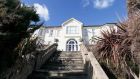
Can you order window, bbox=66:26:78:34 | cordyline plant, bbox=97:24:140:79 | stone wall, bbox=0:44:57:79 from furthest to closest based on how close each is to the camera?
window, bbox=66:26:78:34 → cordyline plant, bbox=97:24:140:79 → stone wall, bbox=0:44:57:79

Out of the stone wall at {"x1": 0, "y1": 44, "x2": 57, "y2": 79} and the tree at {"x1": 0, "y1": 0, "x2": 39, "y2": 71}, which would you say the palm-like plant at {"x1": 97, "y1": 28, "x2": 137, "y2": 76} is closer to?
the stone wall at {"x1": 0, "y1": 44, "x2": 57, "y2": 79}

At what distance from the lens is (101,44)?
7910mm

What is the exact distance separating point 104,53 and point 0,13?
4.26 m

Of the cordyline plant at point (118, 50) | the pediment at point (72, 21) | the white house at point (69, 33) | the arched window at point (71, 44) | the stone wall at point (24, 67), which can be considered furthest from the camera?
the pediment at point (72, 21)

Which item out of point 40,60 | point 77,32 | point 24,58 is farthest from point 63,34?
point 24,58

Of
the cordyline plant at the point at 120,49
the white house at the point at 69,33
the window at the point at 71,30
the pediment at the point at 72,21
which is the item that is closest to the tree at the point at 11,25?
the cordyline plant at the point at 120,49

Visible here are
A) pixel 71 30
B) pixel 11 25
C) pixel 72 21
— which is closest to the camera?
pixel 11 25

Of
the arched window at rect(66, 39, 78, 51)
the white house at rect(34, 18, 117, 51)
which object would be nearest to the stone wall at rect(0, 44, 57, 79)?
the arched window at rect(66, 39, 78, 51)

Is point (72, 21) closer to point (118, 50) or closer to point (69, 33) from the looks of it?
point (69, 33)

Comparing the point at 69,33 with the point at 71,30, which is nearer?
the point at 69,33

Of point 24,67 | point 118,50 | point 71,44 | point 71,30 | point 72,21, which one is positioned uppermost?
point 72,21

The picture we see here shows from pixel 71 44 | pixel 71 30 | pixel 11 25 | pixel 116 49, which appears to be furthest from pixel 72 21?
pixel 11 25

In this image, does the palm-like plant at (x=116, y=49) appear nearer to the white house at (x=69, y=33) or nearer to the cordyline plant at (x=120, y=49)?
the cordyline plant at (x=120, y=49)

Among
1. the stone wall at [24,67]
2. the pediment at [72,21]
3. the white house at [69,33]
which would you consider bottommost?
the stone wall at [24,67]
